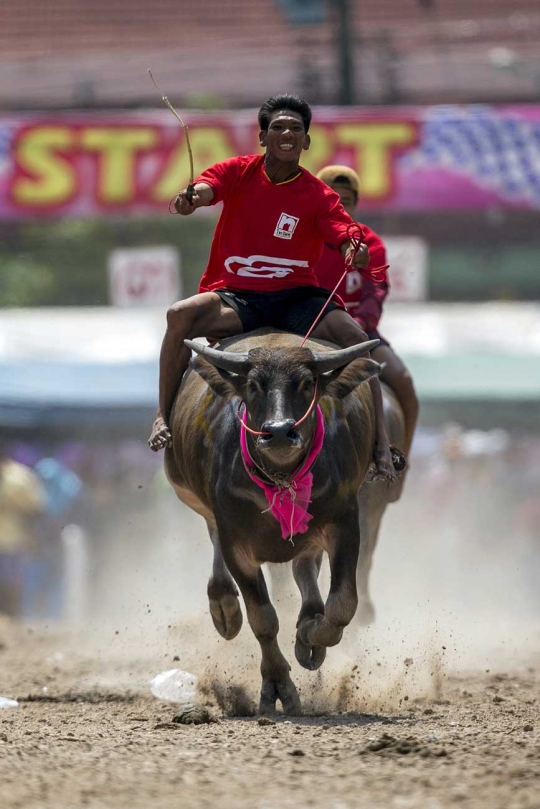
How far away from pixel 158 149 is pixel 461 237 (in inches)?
213

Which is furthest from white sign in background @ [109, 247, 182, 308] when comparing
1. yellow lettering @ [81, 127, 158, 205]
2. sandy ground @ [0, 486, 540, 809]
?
sandy ground @ [0, 486, 540, 809]

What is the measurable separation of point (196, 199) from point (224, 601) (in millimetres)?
1978

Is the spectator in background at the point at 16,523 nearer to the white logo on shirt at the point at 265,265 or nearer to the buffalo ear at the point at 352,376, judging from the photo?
the white logo on shirt at the point at 265,265

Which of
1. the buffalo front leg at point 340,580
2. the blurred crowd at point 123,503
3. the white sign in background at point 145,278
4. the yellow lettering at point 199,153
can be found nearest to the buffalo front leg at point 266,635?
the buffalo front leg at point 340,580

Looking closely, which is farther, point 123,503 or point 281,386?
point 123,503

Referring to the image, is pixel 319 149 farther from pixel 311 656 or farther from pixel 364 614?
pixel 311 656

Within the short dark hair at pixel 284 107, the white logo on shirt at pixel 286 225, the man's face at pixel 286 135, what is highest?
the short dark hair at pixel 284 107

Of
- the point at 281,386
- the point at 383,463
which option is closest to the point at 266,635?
the point at 383,463

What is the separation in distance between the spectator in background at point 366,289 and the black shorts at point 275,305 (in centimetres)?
81

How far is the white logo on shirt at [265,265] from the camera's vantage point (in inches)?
268

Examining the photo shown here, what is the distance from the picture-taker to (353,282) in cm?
803


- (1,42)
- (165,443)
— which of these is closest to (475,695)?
(165,443)

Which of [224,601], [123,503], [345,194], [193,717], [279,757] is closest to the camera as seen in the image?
[279,757]

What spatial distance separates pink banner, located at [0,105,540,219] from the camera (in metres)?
15.1
